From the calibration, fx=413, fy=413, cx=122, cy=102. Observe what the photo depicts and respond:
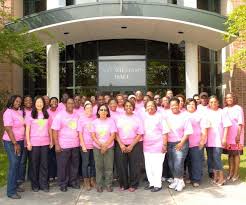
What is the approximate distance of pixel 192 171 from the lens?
862 cm

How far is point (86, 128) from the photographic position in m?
8.40

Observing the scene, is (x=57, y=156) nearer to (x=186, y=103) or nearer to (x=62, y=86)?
(x=186, y=103)

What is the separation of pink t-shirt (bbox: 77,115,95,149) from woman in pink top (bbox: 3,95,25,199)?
1144 mm

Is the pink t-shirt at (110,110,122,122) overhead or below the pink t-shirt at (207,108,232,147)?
overhead

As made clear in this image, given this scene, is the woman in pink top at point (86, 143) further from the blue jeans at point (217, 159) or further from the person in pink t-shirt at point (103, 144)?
the blue jeans at point (217, 159)

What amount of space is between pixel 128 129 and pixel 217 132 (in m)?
1.90

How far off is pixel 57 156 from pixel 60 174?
0.37 m

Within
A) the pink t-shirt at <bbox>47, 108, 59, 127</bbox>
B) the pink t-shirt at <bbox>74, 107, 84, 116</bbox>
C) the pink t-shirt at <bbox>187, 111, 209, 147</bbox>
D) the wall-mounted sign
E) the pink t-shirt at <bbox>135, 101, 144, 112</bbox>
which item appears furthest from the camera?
the wall-mounted sign

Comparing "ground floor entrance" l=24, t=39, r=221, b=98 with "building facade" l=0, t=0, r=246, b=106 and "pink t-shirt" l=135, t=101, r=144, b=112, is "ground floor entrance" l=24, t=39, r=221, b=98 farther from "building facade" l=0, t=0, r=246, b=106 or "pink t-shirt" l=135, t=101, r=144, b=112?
"pink t-shirt" l=135, t=101, r=144, b=112

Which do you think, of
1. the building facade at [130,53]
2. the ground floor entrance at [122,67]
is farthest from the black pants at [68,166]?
the ground floor entrance at [122,67]

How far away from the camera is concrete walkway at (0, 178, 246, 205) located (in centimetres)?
742

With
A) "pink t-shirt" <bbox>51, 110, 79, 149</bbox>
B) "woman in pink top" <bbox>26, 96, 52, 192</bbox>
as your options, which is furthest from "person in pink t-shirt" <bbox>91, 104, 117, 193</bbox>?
"woman in pink top" <bbox>26, 96, 52, 192</bbox>

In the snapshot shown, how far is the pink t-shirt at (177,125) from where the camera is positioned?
8.21m

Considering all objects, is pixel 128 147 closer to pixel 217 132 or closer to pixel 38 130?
pixel 38 130
